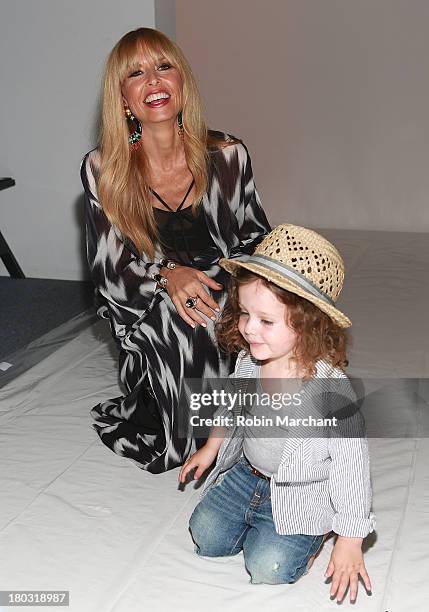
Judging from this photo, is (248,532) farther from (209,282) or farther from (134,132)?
(134,132)

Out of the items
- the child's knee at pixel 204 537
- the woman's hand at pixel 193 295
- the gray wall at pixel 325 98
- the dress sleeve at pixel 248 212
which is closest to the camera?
the child's knee at pixel 204 537

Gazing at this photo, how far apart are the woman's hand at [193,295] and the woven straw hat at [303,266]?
23.2 inches

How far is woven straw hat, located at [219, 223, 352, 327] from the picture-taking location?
5.76 ft

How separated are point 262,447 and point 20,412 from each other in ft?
3.68

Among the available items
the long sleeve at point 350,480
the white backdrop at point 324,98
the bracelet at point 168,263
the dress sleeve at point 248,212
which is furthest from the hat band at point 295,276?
the white backdrop at point 324,98

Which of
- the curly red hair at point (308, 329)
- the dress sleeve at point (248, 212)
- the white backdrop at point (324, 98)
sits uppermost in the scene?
the curly red hair at point (308, 329)

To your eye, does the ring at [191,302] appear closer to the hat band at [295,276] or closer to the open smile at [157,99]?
the open smile at [157,99]

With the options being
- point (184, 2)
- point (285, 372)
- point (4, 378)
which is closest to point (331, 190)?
point (184, 2)

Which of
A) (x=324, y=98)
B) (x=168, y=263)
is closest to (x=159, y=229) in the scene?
(x=168, y=263)

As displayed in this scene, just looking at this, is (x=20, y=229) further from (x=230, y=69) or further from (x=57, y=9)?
(x=230, y=69)

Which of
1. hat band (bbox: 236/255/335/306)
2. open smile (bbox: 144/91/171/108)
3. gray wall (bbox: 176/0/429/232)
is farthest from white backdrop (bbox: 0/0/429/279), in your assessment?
hat band (bbox: 236/255/335/306)

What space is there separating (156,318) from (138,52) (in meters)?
0.70

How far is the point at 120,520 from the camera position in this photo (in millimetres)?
2168

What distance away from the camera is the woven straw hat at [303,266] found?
1756mm
